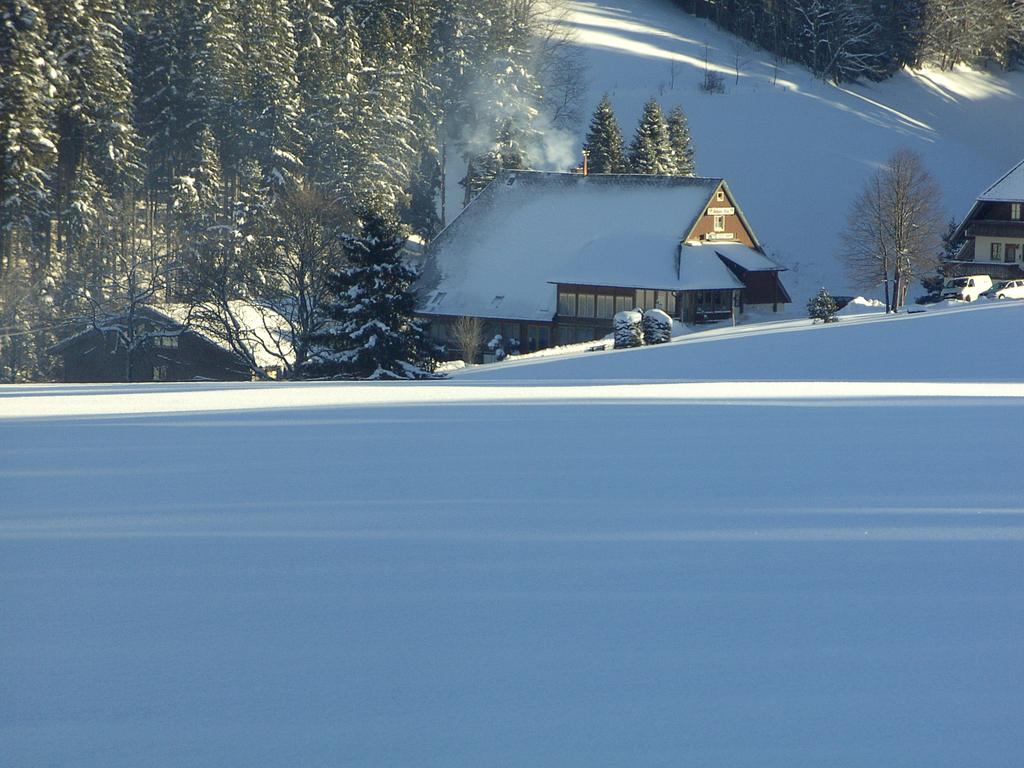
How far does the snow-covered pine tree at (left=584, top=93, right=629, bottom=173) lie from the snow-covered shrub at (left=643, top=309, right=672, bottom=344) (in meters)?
28.1

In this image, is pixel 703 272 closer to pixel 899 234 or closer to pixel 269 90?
pixel 899 234

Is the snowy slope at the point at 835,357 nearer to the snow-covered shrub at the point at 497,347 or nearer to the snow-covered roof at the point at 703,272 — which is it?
the snow-covered shrub at the point at 497,347

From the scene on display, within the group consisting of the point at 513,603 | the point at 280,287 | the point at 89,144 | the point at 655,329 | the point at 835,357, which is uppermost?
the point at 89,144

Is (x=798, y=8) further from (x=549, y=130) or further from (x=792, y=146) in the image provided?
(x=549, y=130)

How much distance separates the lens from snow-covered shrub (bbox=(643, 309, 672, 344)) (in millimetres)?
31516

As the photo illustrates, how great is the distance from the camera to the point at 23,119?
117 feet

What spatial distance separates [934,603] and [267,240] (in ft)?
123

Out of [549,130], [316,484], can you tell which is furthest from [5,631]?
[549,130]

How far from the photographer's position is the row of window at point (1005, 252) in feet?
172

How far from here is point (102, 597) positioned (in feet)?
17.5

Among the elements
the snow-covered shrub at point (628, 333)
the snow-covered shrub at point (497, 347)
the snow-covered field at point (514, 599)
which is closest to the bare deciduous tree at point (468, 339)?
the snow-covered shrub at point (497, 347)

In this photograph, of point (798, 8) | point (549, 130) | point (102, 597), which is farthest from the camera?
point (798, 8)

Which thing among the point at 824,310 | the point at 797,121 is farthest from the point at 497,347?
the point at 797,121

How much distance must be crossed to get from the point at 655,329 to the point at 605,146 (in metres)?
29.6
